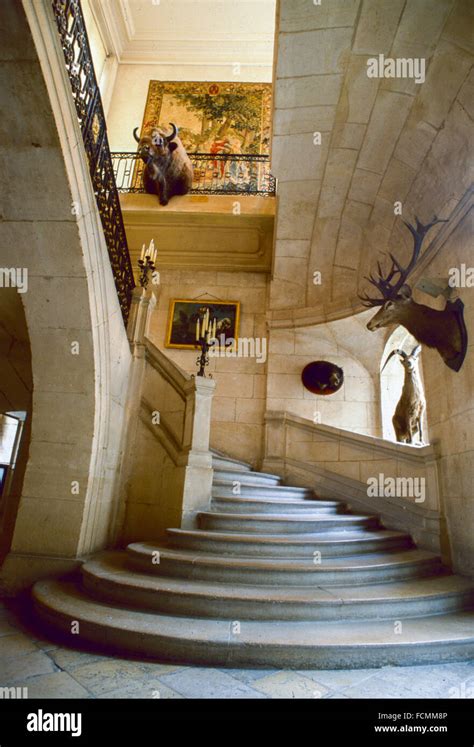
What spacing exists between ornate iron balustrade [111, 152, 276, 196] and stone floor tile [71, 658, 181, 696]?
8476mm

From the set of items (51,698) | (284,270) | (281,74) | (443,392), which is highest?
(281,74)

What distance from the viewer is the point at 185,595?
2643mm

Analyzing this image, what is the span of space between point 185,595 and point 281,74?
5.54 m

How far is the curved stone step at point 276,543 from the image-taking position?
3.34 meters

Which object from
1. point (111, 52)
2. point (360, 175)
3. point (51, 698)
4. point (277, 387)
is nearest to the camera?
point (51, 698)

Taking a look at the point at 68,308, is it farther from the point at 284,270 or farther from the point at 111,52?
the point at 111,52

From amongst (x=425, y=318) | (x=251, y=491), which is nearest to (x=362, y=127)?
(x=425, y=318)

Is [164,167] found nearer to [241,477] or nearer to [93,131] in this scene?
[93,131]

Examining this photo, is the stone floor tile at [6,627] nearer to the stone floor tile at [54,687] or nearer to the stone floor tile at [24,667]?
the stone floor tile at [24,667]

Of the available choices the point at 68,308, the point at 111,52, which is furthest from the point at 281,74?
the point at 111,52

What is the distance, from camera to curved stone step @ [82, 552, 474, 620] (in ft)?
8.54

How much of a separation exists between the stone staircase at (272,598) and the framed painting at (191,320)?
4.14m

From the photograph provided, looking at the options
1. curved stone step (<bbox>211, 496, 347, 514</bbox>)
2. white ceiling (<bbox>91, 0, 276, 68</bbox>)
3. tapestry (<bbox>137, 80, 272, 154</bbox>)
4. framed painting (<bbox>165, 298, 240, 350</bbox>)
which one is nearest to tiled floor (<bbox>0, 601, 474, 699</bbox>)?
curved stone step (<bbox>211, 496, 347, 514</bbox>)

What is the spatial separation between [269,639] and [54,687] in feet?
3.74
